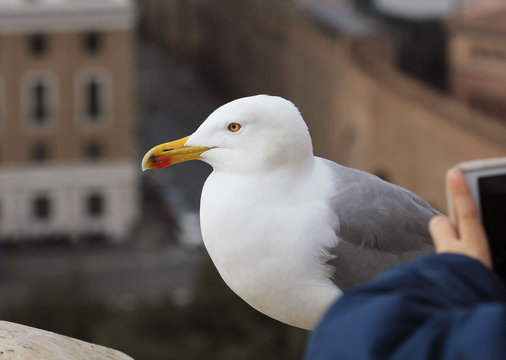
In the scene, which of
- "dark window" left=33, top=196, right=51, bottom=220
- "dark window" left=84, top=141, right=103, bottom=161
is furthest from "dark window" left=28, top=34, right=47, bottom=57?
"dark window" left=33, top=196, right=51, bottom=220

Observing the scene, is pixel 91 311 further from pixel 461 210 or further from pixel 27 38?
pixel 461 210

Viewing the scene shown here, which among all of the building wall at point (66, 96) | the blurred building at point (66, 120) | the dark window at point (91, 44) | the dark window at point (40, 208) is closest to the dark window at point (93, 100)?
the blurred building at point (66, 120)

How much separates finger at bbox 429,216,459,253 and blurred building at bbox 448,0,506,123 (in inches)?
722

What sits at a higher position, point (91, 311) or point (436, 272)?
point (436, 272)

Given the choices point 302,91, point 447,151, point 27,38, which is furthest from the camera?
point 302,91

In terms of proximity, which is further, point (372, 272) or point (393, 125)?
point (393, 125)

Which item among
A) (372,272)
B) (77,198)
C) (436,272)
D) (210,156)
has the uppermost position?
(436,272)

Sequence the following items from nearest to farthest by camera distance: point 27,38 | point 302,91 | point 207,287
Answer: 1. point 207,287
2. point 27,38
3. point 302,91

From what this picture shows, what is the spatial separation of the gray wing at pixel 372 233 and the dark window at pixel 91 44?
20.4 metres

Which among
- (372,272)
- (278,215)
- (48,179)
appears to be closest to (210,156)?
(278,215)

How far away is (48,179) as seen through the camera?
22.2 m

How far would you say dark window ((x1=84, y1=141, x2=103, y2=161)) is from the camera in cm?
2261

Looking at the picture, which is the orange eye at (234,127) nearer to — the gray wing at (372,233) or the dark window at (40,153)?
the gray wing at (372,233)

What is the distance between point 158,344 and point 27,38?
12107mm
